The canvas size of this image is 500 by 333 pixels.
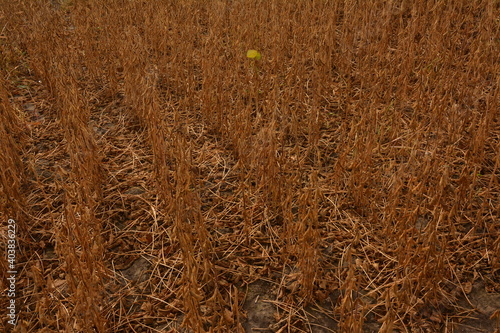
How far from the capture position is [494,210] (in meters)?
2.12

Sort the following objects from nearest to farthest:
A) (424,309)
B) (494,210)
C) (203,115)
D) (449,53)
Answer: (424,309), (494,210), (203,115), (449,53)

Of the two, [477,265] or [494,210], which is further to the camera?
[494,210]

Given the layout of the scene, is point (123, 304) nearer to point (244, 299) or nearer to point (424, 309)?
point (244, 299)

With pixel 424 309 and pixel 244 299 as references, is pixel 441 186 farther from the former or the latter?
pixel 244 299

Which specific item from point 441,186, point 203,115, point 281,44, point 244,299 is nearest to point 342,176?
point 441,186

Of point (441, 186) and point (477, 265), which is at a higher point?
point (441, 186)

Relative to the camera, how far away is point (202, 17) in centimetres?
454

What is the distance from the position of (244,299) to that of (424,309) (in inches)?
30.4

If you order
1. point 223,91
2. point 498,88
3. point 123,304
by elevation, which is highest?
point 498,88

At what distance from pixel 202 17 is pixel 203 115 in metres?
1.99

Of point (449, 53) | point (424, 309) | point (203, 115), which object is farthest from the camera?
point (449, 53)

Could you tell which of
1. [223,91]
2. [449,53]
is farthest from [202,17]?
[449,53]

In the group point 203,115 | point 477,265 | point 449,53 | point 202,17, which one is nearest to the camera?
point 477,265

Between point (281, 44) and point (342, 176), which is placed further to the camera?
point (281, 44)
